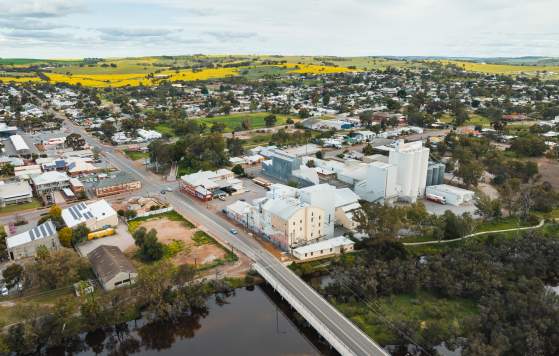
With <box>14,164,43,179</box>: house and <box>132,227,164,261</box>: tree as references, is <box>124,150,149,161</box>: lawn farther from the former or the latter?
<box>132,227,164,261</box>: tree

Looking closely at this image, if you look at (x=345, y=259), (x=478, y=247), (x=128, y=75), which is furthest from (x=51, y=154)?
(x=128, y=75)

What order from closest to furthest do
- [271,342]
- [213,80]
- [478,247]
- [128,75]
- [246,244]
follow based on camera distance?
[271,342]
[478,247]
[246,244]
[213,80]
[128,75]

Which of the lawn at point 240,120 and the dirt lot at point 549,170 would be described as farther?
the lawn at point 240,120

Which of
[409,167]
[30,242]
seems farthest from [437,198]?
[30,242]

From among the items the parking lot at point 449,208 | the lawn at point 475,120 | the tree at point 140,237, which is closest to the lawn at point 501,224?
the parking lot at point 449,208

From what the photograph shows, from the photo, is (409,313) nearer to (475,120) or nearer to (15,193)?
(15,193)

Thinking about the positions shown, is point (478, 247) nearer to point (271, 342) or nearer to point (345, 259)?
point (345, 259)

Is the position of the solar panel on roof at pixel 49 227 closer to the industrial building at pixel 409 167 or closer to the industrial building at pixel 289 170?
the industrial building at pixel 289 170
